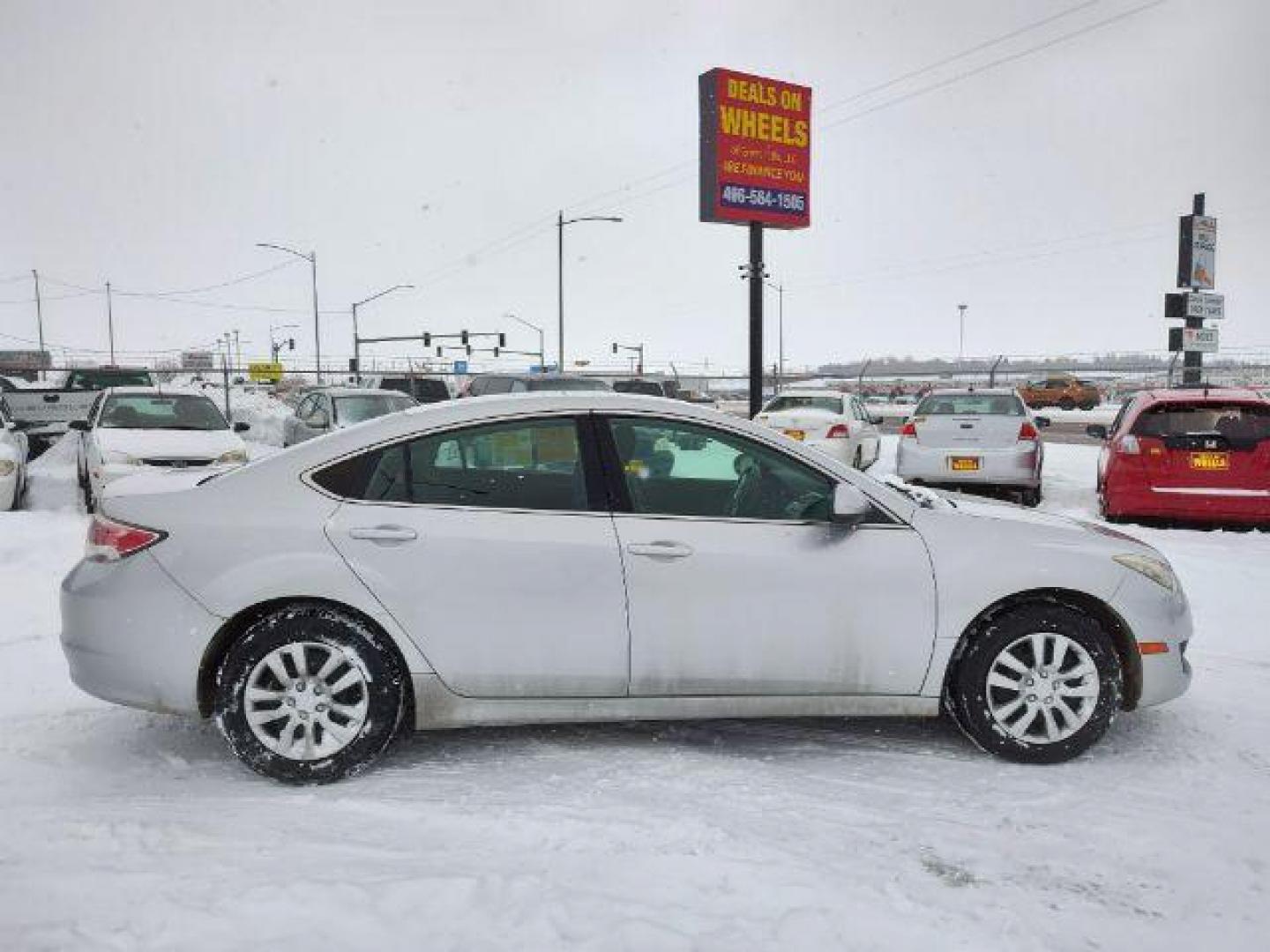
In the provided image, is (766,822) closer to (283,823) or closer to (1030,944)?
(1030,944)

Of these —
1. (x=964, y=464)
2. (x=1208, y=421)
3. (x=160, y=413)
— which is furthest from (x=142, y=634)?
(x=964, y=464)

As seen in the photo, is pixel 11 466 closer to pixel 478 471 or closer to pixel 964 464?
pixel 478 471

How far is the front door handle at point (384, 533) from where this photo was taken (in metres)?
3.68

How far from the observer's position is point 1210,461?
30.1ft

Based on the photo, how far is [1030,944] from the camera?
2.72 meters

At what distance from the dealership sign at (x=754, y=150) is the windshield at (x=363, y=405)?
10.9 meters

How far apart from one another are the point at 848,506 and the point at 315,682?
88.0 inches

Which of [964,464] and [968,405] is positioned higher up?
[968,405]

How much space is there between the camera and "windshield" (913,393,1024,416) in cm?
1241

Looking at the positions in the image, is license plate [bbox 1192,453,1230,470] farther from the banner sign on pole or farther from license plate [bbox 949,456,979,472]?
the banner sign on pole

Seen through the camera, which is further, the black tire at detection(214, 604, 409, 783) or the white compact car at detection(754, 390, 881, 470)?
the white compact car at detection(754, 390, 881, 470)

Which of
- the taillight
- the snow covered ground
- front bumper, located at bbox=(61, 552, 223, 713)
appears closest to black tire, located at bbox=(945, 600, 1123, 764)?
the snow covered ground

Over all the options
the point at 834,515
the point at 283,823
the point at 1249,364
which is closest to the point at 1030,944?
the point at 834,515

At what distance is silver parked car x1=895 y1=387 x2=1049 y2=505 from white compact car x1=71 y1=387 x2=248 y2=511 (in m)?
8.17
